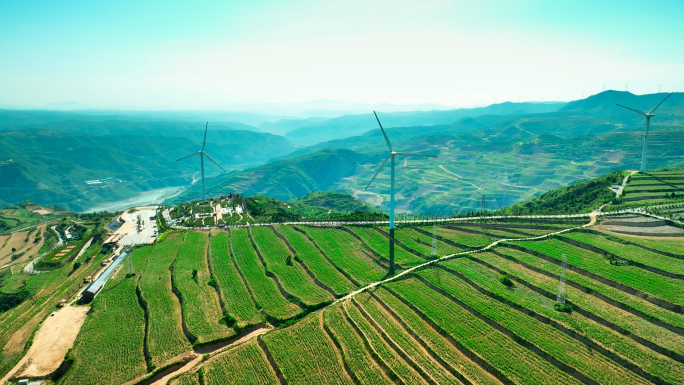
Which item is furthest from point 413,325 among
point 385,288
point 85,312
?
point 85,312

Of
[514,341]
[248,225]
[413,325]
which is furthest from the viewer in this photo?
[248,225]

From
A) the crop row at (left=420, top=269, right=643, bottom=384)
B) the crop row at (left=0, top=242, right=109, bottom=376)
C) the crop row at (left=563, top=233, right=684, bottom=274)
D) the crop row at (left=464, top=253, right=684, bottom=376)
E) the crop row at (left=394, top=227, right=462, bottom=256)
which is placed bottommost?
the crop row at (left=0, top=242, right=109, bottom=376)

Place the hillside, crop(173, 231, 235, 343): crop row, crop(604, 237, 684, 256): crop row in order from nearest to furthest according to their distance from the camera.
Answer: the hillside, crop(173, 231, 235, 343): crop row, crop(604, 237, 684, 256): crop row

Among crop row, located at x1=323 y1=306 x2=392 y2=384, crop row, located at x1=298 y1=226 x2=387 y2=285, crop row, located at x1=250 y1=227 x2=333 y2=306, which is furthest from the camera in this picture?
crop row, located at x1=298 y1=226 x2=387 y2=285

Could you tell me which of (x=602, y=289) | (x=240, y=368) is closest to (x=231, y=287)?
(x=240, y=368)

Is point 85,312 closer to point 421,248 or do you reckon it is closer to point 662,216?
point 421,248

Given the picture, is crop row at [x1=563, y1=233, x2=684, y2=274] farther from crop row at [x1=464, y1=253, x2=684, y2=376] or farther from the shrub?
the shrub

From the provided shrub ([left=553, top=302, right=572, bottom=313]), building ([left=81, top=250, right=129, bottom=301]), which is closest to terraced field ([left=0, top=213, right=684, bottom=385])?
shrub ([left=553, top=302, right=572, bottom=313])
